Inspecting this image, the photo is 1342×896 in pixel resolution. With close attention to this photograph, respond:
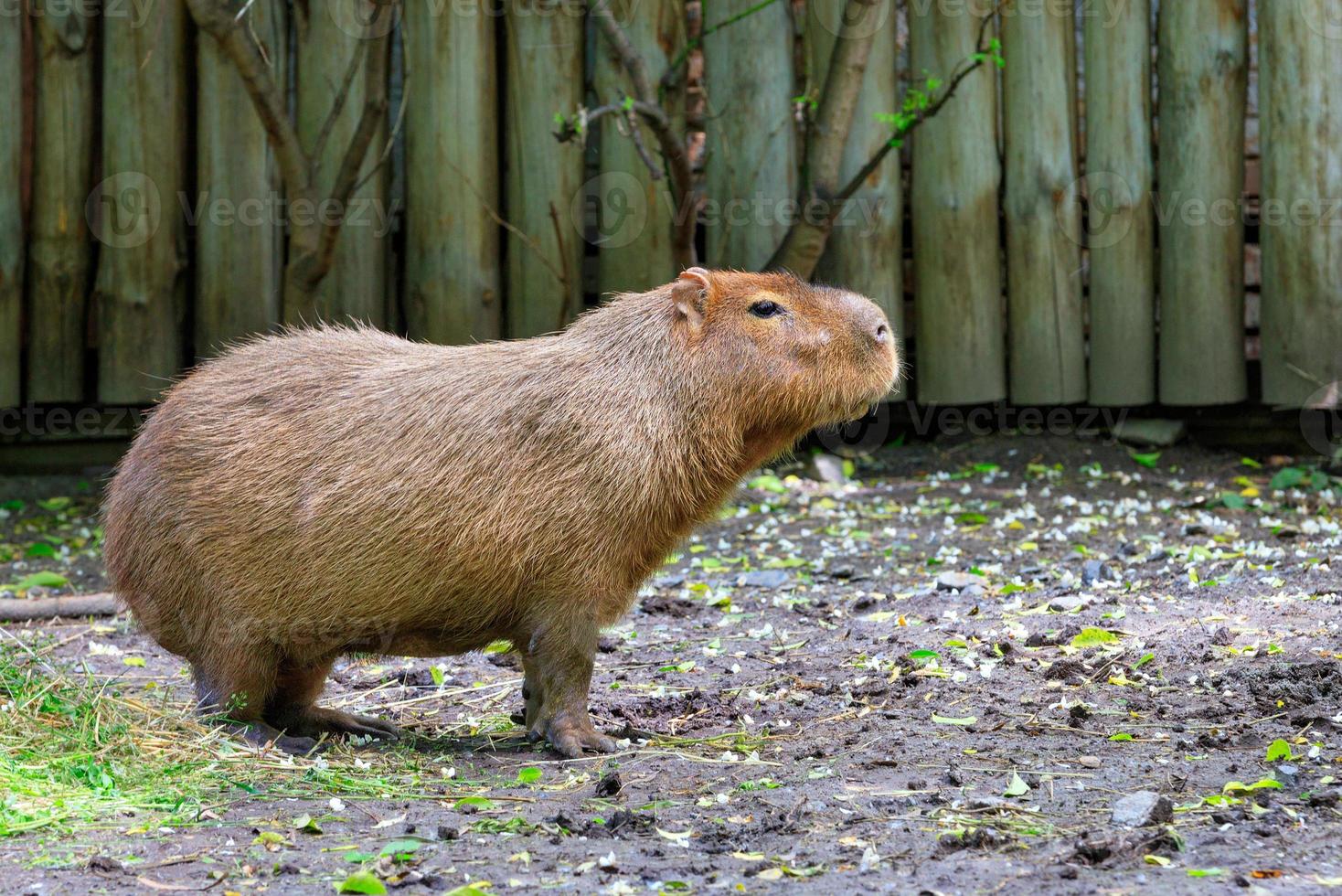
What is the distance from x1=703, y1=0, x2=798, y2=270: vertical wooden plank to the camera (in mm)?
7043

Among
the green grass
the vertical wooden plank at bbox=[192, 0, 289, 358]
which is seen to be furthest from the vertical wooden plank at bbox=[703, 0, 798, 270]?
the green grass

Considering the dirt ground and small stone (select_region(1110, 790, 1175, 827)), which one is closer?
the dirt ground

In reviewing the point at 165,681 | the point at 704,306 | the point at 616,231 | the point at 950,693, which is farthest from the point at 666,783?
the point at 616,231

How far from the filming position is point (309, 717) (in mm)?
4195

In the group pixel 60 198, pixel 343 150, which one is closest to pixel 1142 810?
pixel 343 150

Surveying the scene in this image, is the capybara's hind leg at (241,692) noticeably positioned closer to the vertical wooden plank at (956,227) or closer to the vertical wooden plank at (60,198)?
the vertical wooden plank at (60,198)

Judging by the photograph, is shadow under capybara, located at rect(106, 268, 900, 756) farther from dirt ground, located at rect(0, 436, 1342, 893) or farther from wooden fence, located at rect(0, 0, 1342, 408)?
wooden fence, located at rect(0, 0, 1342, 408)

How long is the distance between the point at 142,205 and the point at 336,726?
3.78 meters

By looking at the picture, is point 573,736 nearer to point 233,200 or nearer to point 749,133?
point 749,133

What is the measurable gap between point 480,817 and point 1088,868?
4.16ft

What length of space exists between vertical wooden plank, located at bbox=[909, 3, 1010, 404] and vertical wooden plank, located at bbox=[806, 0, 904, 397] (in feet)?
0.33

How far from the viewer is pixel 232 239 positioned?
23.3 feet

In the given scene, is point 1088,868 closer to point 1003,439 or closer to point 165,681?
point 165,681

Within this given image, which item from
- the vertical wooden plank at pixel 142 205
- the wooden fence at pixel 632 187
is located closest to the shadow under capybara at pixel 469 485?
the wooden fence at pixel 632 187
